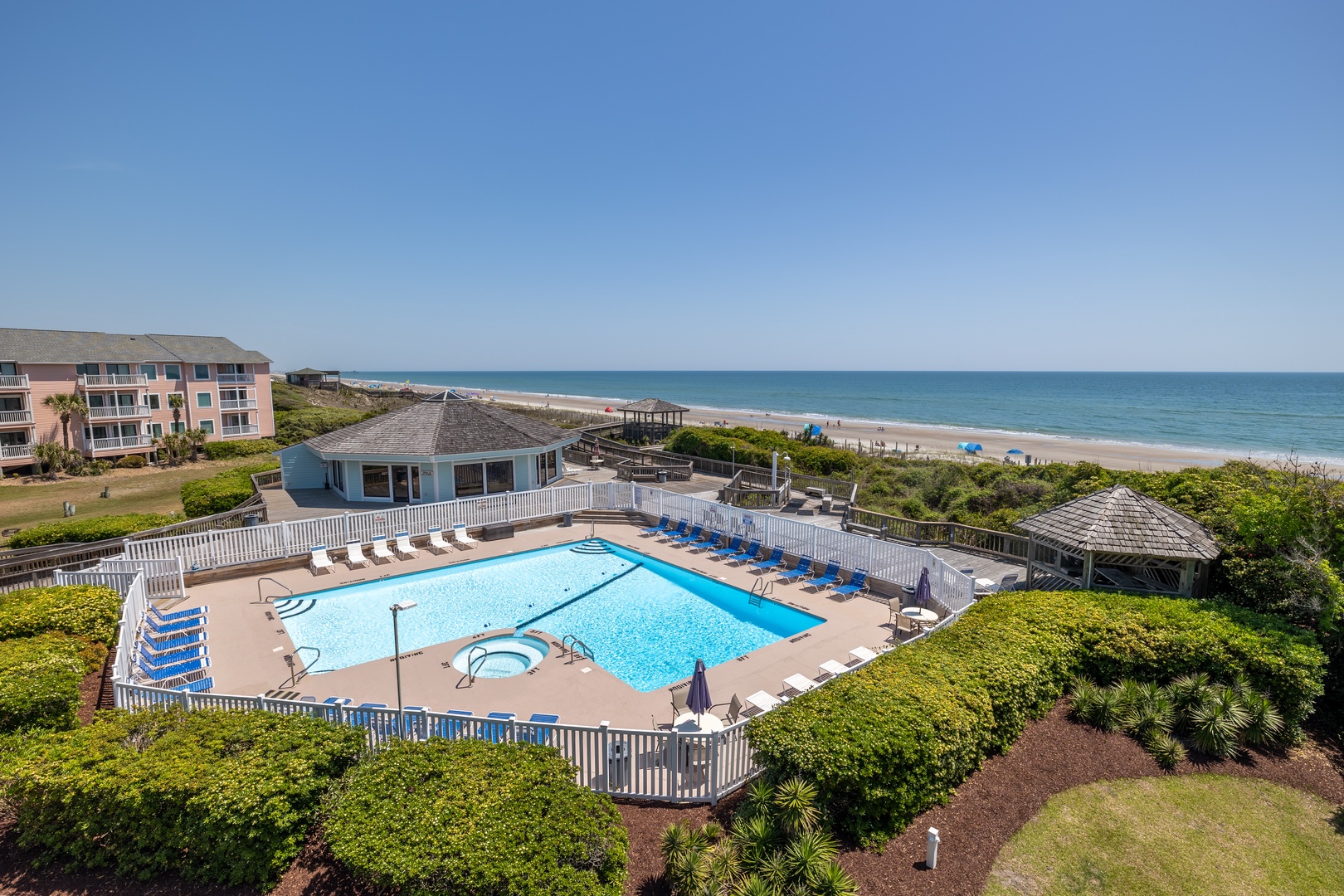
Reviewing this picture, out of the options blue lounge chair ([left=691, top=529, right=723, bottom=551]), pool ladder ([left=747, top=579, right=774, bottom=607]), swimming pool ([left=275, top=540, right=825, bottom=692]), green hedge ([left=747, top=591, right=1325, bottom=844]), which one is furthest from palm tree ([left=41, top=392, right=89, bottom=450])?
green hedge ([left=747, top=591, right=1325, bottom=844])

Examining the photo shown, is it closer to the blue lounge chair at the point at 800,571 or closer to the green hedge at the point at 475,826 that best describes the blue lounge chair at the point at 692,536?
the blue lounge chair at the point at 800,571

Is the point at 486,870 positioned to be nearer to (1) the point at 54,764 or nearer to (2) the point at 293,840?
(2) the point at 293,840

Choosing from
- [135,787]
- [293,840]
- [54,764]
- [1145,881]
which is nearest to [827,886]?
[1145,881]

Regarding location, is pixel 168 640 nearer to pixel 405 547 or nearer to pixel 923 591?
pixel 405 547

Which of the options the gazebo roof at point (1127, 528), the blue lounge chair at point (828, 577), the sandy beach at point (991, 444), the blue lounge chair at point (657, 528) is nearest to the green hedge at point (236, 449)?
the sandy beach at point (991, 444)

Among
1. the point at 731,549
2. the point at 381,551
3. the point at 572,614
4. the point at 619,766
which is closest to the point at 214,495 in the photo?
the point at 381,551

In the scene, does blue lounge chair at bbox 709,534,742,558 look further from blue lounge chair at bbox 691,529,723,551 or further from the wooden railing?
the wooden railing
